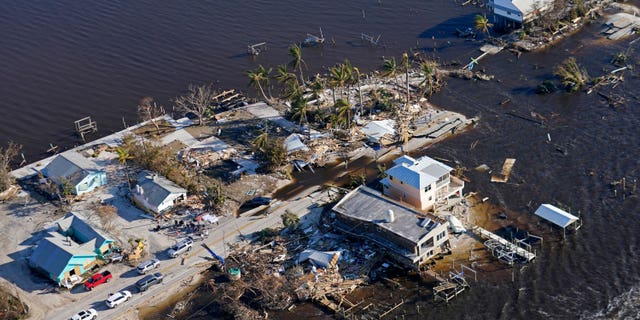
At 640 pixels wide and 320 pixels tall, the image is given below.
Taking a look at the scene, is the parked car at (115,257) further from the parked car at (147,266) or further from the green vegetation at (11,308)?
the green vegetation at (11,308)

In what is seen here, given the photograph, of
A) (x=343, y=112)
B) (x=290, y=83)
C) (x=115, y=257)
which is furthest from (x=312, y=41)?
(x=115, y=257)

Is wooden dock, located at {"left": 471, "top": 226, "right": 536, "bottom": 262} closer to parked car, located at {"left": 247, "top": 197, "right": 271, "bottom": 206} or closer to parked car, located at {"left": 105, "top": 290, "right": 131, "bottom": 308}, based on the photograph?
parked car, located at {"left": 247, "top": 197, "right": 271, "bottom": 206}

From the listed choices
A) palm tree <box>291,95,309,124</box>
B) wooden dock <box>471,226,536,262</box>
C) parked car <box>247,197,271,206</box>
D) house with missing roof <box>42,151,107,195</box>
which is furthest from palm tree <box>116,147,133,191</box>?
wooden dock <box>471,226,536,262</box>

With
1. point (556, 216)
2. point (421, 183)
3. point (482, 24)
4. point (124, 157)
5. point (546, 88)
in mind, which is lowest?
point (556, 216)

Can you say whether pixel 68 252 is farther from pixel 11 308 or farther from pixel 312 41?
pixel 312 41

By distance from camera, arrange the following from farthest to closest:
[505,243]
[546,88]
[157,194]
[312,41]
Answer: [312,41] < [546,88] < [157,194] < [505,243]

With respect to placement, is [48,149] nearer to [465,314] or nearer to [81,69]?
[81,69]
